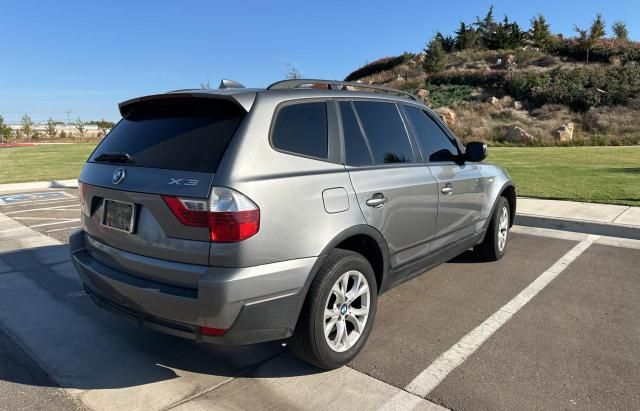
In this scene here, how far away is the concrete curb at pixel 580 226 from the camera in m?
6.17

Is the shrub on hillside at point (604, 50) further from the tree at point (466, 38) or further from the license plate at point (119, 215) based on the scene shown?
the license plate at point (119, 215)

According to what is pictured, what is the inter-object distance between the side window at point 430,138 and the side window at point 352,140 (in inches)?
32.4

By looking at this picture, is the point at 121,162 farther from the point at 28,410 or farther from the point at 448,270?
the point at 448,270

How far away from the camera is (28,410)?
2658 millimetres

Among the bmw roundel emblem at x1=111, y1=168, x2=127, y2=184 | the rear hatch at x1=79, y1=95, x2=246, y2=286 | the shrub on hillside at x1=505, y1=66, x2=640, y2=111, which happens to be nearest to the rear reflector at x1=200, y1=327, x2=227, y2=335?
the rear hatch at x1=79, y1=95, x2=246, y2=286

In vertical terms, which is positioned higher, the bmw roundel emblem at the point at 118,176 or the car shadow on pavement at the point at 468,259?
the bmw roundel emblem at the point at 118,176

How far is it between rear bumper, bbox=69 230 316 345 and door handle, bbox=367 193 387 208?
0.66 metres

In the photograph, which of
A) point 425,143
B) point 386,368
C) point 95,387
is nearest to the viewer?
point 95,387

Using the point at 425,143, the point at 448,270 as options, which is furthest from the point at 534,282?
the point at 425,143

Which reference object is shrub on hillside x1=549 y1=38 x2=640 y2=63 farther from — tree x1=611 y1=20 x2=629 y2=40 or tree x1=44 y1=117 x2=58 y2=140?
A: tree x1=44 y1=117 x2=58 y2=140

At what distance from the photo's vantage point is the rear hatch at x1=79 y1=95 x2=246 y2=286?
2.54 metres

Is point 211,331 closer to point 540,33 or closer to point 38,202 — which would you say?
point 38,202

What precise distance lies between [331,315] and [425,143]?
6.06ft

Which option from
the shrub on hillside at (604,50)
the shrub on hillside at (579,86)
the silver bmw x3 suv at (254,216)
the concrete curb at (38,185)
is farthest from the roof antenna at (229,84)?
the shrub on hillside at (604,50)
